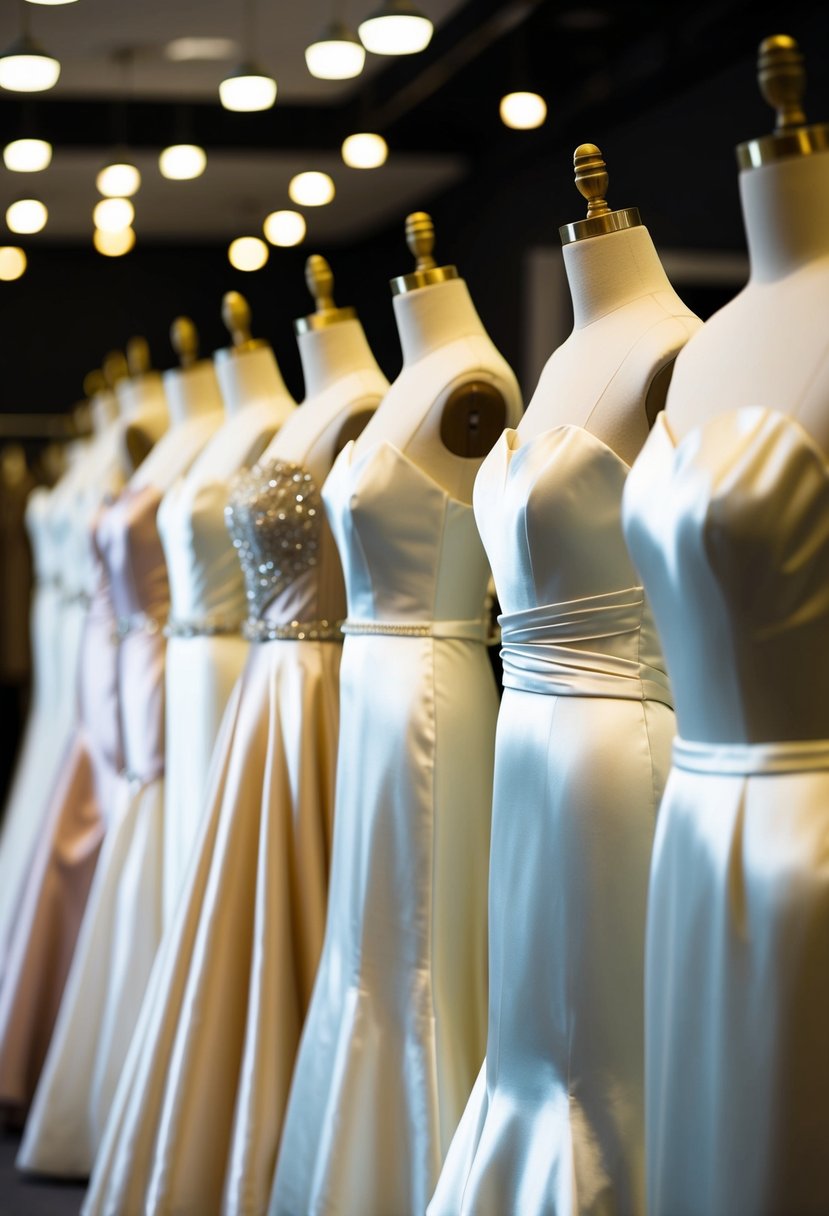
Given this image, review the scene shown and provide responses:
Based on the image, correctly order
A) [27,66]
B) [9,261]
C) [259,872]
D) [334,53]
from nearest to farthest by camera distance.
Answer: [259,872] < [27,66] < [334,53] < [9,261]

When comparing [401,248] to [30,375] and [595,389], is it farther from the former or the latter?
[595,389]

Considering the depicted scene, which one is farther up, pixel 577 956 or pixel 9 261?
pixel 9 261

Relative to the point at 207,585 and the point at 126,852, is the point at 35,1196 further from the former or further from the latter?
the point at 207,585

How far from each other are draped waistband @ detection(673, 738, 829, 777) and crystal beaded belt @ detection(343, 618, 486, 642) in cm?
93

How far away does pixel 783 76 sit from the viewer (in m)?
1.62

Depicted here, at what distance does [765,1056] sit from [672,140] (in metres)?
4.47

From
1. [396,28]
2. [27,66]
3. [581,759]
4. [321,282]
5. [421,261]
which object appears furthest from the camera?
[27,66]

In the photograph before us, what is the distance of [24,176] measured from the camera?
7535 mm

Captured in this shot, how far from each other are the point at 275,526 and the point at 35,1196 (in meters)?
1.60

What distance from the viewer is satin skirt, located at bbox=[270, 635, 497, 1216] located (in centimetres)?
250

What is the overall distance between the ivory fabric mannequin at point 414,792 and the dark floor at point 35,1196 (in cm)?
95

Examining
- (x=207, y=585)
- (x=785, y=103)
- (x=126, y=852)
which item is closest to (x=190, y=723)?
(x=207, y=585)

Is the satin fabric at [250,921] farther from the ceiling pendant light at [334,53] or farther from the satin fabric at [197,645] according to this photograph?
the ceiling pendant light at [334,53]

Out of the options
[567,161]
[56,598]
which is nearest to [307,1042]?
[56,598]
